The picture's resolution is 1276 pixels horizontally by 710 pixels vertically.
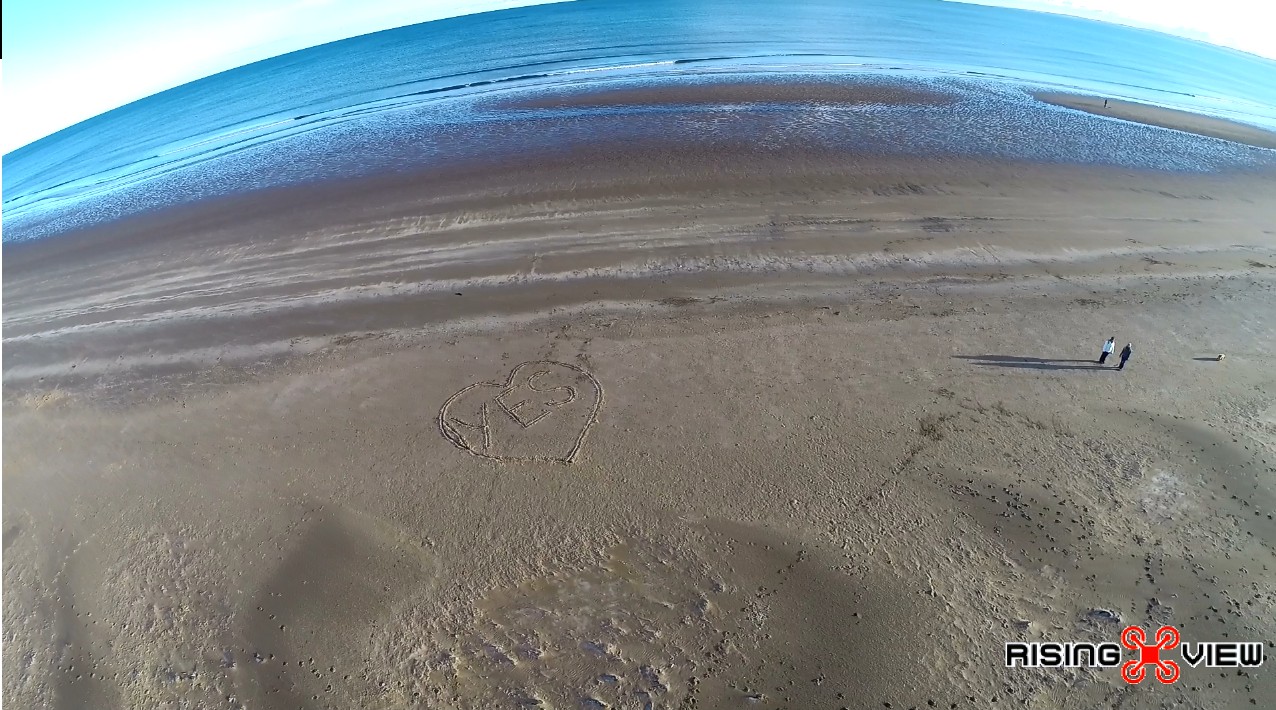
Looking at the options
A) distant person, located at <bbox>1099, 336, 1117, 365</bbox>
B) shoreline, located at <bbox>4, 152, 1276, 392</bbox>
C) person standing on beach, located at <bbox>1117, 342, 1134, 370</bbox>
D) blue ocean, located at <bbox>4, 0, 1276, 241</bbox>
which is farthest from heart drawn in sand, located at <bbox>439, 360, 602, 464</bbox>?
blue ocean, located at <bbox>4, 0, 1276, 241</bbox>

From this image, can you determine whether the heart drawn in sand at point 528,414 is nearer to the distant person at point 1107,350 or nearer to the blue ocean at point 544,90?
the distant person at point 1107,350

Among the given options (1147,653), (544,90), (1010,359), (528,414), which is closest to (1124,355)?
(1010,359)

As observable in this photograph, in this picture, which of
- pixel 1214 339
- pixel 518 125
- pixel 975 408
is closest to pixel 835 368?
pixel 975 408

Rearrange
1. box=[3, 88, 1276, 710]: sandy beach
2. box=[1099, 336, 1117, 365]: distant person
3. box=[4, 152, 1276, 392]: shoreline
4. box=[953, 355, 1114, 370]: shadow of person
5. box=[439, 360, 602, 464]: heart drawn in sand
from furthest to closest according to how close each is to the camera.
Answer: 1. box=[4, 152, 1276, 392]: shoreline
2. box=[953, 355, 1114, 370]: shadow of person
3. box=[1099, 336, 1117, 365]: distant person
4. box=[439, 360, 602, 464]: heart drawn in sand
5. box=[3, 88, 1276, 710]: sandy beach

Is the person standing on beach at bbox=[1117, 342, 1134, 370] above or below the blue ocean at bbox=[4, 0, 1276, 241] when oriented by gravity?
below

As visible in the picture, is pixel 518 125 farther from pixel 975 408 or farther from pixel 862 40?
pixel 862 40

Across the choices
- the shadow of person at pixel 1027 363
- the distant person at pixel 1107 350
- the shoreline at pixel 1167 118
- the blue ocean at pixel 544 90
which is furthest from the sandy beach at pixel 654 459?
the shoreline at pixel 1167 118

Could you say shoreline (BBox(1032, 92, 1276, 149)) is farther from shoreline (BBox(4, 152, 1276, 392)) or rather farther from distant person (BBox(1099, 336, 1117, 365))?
distant person (BBox(1099, 336, 1117, 365))
